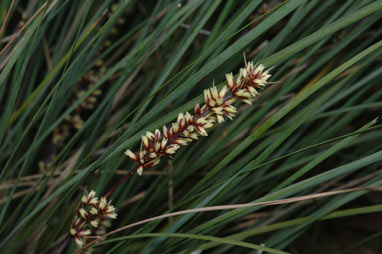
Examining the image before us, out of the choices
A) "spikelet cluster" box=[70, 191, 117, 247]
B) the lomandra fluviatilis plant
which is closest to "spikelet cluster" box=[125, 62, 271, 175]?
the lomandra fluviatilis plant

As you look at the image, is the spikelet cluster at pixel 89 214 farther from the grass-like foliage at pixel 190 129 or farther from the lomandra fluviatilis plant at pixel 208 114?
the lomandra fluviatilis plant at pixel 208 114

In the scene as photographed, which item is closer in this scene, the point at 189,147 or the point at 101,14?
the point at 101,14

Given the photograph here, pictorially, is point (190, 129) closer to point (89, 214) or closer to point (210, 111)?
point (210, 111)

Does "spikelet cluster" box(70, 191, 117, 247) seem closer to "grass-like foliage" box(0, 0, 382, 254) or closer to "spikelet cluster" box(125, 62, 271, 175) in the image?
"grass-like foliage" box(0, 0, 382, 254)

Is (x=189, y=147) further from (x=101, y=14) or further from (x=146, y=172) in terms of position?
(x=101, y=14)

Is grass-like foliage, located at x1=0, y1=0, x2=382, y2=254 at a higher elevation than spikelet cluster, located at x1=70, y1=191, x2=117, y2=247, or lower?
higher

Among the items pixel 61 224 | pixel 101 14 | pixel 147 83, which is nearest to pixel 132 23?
pixel 147 83

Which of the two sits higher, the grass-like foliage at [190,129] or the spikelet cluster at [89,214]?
the grass-like foliage at [190,129]

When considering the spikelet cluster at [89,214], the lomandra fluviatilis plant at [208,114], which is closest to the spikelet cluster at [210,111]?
the lomandra fluviatilis plant at [208,114]
